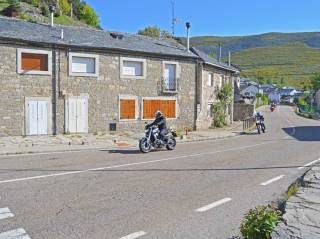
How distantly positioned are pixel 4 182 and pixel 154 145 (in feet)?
26.5

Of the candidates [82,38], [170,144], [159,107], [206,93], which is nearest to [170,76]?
[159,107]

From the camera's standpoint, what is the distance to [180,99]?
90.8 ft

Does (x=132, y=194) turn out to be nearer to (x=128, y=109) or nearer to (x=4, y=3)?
(x=128, y=109)

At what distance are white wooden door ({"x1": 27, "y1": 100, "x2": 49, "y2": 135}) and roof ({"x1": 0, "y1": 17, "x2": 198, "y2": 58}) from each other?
3.39 m

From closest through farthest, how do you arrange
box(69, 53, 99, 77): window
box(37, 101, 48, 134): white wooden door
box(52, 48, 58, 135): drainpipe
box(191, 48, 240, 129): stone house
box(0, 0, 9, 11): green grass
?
box(37, 101, 48, 134): white wooden door → box(52, 48, 58, 135): drainpipe → box(69, 53, 99, 77): window → box(191, 48, 240, 129): stone house → box(0, 0, 9, 11): green grass

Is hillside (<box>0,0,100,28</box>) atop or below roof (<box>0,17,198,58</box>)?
atop

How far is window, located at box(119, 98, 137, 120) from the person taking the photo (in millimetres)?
24500

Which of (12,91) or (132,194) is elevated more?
(12,91)

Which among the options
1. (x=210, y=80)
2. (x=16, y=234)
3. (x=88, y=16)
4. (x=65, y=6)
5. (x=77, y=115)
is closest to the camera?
(x=16, y=234)

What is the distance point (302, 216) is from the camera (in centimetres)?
512

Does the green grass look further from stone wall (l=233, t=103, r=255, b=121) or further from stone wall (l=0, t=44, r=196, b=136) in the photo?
stone wall (l=0, t=44, r=196, b=136)

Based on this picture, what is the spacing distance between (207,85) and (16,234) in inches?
1057

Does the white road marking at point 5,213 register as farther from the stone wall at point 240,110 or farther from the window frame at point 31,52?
the stone wall at point 240,110

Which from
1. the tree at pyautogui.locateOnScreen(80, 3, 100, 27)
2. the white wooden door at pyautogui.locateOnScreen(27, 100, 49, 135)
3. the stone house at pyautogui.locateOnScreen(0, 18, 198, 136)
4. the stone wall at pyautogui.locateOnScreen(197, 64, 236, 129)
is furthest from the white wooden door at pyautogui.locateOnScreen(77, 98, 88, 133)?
the tree at pyautogui.locateOnScreen(80, 3, 100, 27)
